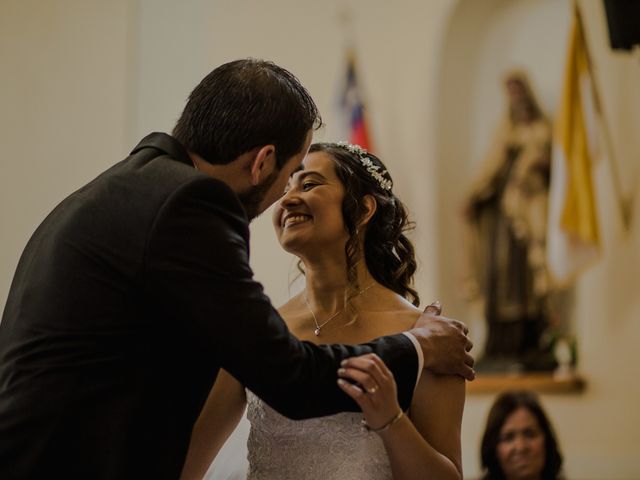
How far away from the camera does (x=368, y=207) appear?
11.3 feet

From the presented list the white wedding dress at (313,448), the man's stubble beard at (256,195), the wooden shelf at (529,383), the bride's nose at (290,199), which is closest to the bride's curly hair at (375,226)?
the bride's nose at (290,199)

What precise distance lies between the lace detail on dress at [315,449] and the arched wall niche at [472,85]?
6.68 m

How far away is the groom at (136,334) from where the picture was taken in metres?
2.21

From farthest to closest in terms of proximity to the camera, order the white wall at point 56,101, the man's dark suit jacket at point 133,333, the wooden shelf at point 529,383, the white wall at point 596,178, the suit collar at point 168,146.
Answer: the wooden shelf at point 529,383 → the white wall at point 596,178 → the white wall at point 56,101 → the suit collar at point 168,146 → the man's dark suit jacket at point 133,333

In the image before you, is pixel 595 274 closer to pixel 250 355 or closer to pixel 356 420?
pixel 356 420

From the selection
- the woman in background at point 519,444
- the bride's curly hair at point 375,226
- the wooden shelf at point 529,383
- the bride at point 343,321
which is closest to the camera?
the bride at point 343,321

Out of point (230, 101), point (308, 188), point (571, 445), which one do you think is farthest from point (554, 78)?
point (230, 101)

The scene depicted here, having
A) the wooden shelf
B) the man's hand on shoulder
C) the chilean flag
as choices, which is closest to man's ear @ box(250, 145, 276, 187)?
the man's hand on shoulder

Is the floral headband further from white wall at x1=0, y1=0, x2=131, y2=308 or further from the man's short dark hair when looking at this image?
white wall at x1=0, y1=0, x2=131, y2=308

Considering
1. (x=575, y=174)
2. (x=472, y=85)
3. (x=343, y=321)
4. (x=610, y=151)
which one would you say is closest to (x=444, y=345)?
(x=343, y=321)

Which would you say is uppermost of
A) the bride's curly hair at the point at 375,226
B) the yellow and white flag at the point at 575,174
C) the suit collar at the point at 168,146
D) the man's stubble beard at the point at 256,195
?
the suit collar at the point at 168,146

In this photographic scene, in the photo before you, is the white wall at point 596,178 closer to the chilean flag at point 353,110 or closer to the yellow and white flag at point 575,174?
the yellow and white flag at point 575,174

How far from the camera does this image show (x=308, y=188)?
3.35m

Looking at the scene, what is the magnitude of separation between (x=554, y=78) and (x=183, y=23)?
15.6 ft
